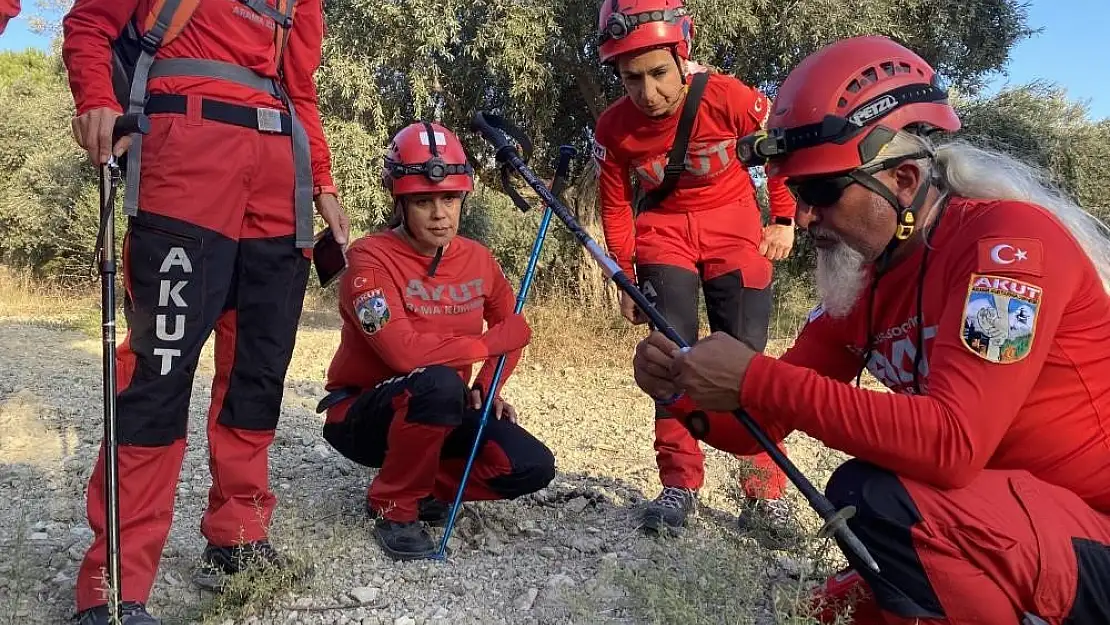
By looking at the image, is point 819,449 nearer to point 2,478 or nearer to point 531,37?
point 2,478

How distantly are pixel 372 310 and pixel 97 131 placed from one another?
4.01 feet

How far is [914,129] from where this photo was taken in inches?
88.9

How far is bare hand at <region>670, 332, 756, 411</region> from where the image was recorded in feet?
7.25

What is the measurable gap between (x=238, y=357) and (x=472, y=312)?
1152mm

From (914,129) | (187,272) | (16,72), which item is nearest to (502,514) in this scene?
(187,272)

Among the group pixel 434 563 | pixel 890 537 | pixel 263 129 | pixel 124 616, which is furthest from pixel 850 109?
pixel 124 616

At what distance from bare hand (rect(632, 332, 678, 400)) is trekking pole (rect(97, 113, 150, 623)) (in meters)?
1.55

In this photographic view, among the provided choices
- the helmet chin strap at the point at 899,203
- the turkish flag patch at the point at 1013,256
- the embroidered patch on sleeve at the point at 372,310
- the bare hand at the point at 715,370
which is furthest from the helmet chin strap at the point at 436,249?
the turkish flag patch at the point at 1013,256

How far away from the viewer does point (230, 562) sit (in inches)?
119

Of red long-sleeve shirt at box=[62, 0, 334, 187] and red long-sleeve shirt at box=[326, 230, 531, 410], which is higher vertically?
red long-sleeve shirt at box=[62, 0, 334, 187]

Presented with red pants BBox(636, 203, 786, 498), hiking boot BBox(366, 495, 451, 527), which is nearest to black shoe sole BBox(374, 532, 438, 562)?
hiking boot BBox(366, 495, 451, 527)

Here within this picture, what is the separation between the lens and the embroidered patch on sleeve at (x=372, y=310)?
11.3 ft

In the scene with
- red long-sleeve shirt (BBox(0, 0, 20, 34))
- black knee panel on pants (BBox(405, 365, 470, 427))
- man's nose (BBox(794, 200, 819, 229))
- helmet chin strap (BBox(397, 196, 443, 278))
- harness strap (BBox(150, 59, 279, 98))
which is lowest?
black knee panel on pants (BBox(405, 365, 470, 427))

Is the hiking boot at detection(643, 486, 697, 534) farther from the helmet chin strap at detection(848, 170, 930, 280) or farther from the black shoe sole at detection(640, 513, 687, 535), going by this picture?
the helmet chin strap at detection(848, 170, 930, 280)
